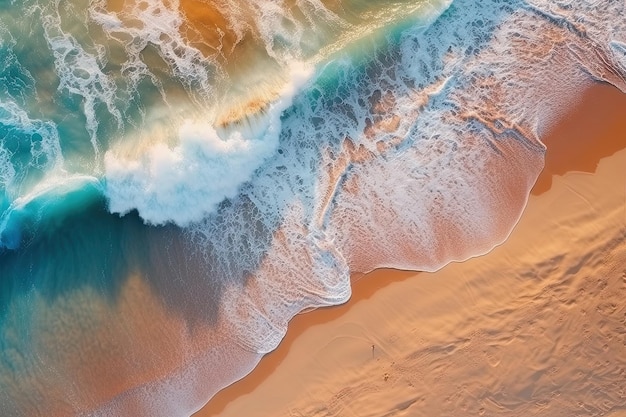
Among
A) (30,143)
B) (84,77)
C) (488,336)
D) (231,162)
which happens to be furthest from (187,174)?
(488,336)

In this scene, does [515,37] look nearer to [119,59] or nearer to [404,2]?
[404,2]

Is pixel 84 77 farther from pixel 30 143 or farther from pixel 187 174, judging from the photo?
pixel 187 174

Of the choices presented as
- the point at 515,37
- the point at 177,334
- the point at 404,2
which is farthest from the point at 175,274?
the point at 515,37

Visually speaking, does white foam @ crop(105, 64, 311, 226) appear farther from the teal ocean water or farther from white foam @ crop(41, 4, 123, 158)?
white foam @ crop(41, 4, 123, 158)

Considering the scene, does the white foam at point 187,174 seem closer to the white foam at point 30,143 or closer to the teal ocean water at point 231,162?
the teal ocean water at point 231,162

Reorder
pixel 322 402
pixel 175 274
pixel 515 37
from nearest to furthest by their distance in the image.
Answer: pixel 322 402 < pixel 175 274 < pixel 515 37

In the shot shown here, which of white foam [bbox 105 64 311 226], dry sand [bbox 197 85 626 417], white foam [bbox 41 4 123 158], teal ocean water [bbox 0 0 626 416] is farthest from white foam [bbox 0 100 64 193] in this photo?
dry sand [bbox 197 85 626 417]
